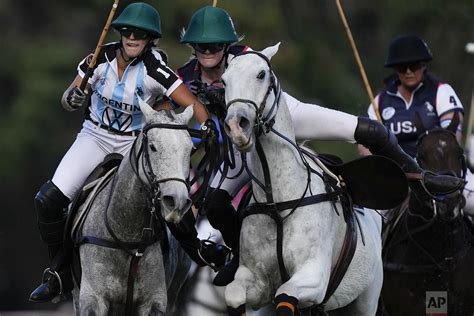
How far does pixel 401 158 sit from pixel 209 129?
1547mm

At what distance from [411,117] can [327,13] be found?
51.5ft

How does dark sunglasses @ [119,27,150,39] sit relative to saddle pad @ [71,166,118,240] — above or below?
above

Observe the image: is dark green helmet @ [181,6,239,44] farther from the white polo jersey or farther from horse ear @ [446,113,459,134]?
horse ear @ [446,113,459,134]

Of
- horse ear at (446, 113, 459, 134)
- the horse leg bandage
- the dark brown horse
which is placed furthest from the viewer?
horse ear at (446, 113, 459, 134)

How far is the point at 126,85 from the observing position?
Answer: 9.16 m

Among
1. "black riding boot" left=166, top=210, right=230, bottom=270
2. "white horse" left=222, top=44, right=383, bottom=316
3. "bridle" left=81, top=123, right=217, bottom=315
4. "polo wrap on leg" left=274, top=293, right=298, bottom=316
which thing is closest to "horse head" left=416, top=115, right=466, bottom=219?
"white horse" left=222, top=44, right=383, bottom=316

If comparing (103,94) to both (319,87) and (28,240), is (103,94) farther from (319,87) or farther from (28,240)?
(28,240)

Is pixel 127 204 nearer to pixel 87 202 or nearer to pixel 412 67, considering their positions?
pixel 87 202

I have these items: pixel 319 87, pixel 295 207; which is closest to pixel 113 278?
pixel 295 207

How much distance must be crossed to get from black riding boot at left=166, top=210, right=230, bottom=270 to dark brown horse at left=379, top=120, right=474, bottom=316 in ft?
5.38

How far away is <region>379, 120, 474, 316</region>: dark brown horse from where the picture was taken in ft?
33.8

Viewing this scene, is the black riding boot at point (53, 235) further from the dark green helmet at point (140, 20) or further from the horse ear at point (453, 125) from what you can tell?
the horse ear at point (453, 125)

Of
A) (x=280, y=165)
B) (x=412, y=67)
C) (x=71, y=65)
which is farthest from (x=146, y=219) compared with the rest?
(x=71, y=65)

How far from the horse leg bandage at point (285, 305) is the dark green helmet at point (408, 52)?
12.2 ft
